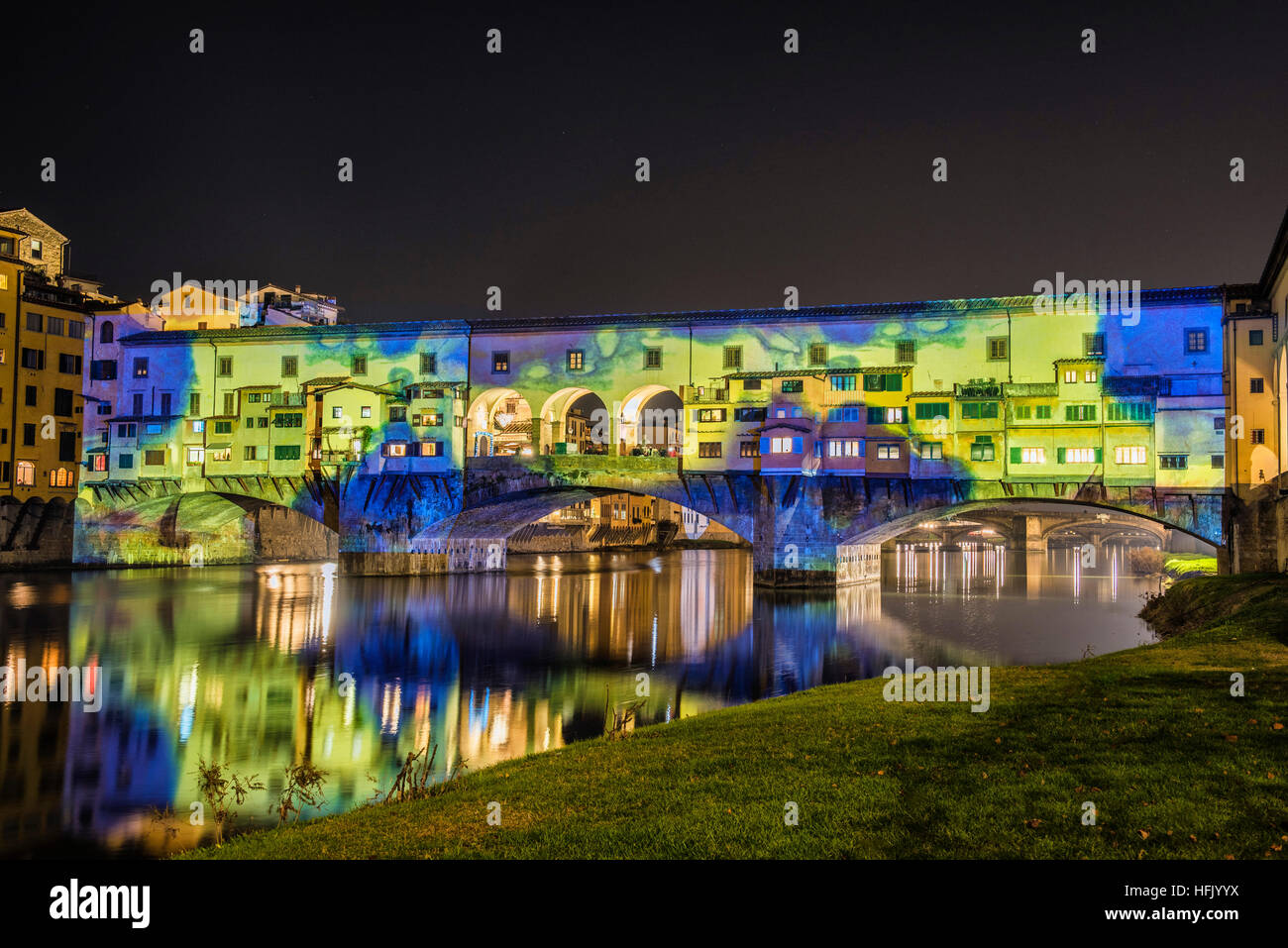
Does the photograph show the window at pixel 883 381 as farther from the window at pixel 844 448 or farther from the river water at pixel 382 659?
the river water at pixel 382 659

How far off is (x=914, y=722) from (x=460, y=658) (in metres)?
23.4

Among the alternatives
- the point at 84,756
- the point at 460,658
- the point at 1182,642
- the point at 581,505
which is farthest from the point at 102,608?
the point at 581,505

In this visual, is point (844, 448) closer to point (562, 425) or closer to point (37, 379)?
point (562, 425)

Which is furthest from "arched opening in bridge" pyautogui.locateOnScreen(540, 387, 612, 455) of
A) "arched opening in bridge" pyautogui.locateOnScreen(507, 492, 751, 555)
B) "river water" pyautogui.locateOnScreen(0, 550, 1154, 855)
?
"arched opening in bridge" pyautogui.locateOnScreen(507, 492, 751, 555)

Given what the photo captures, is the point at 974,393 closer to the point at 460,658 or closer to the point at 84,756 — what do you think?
the point at 460,658

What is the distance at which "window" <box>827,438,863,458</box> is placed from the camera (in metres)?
53.9

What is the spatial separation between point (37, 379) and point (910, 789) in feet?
245

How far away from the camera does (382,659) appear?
34.1 metres

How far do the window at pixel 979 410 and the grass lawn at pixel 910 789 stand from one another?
37.2 metres

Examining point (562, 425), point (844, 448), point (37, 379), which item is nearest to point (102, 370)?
point (37, 379)

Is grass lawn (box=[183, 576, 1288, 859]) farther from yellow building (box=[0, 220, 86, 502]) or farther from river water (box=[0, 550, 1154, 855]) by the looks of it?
yellow building (box=[0, 220, 86, 502])

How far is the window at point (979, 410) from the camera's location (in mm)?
51781

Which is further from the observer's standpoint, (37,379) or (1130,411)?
(37,379)
